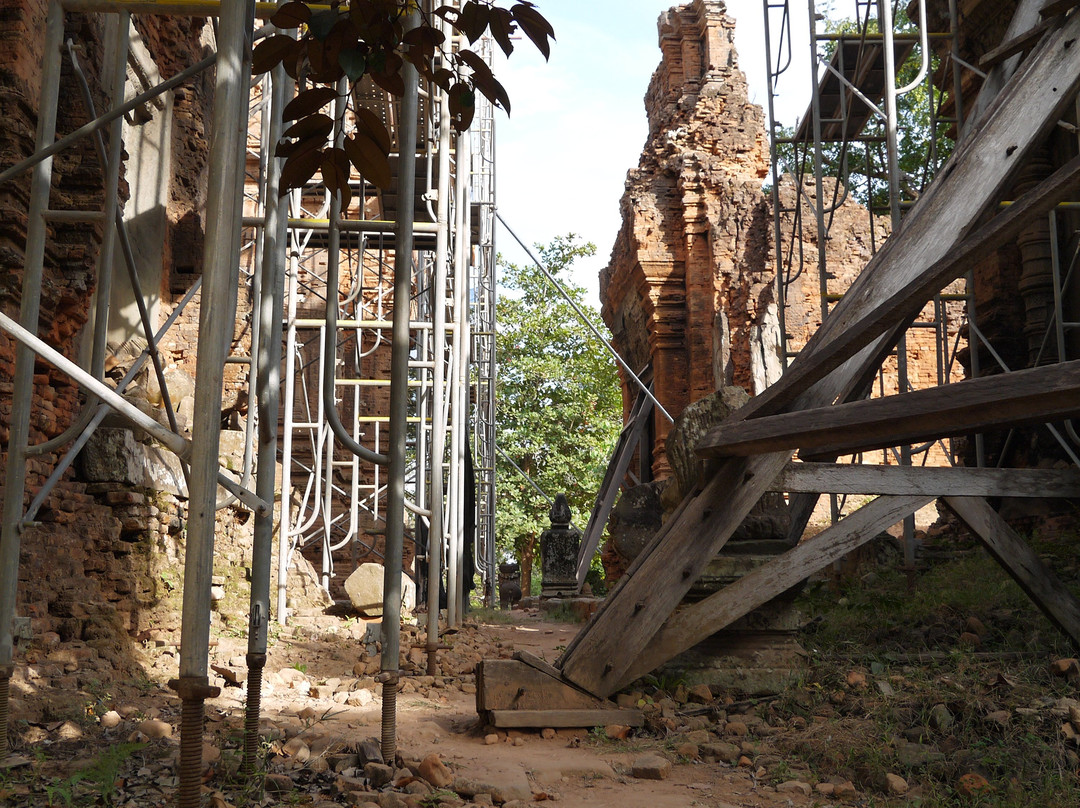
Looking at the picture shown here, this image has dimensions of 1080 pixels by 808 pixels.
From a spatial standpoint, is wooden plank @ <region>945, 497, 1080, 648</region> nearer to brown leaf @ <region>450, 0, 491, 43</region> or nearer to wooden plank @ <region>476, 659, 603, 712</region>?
wooden plank @ <region>476, 659, 603, 712</region>

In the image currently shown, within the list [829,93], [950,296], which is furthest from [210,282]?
[829,93]

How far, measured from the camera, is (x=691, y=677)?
15.9ft

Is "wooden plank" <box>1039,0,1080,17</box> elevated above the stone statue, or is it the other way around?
"wooden plank" <box>1039,0,1080,17</box>

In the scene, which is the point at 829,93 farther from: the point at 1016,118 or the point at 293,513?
the point at 293,513

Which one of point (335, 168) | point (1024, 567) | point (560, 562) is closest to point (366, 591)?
point (1024, 567)

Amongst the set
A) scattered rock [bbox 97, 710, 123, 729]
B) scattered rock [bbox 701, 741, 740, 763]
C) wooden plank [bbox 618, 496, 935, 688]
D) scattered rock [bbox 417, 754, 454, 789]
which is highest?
wooden plank [bbox 618, 496, 935, 688]

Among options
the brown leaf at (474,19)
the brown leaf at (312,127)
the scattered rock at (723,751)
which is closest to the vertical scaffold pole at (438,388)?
the scattered rock at (723,751)

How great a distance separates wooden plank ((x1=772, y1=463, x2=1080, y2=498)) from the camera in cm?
470

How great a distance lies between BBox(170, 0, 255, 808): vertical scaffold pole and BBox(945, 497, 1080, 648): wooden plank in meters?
4.05

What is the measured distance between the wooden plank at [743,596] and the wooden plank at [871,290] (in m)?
0.13

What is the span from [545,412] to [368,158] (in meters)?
24.6

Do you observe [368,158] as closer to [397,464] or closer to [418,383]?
[397,464]

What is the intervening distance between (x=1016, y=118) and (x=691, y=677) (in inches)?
125

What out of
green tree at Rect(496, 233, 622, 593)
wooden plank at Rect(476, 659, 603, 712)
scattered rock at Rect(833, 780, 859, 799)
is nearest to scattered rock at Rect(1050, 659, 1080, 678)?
scattered rock at Rect(833, 780, 859, 799)
